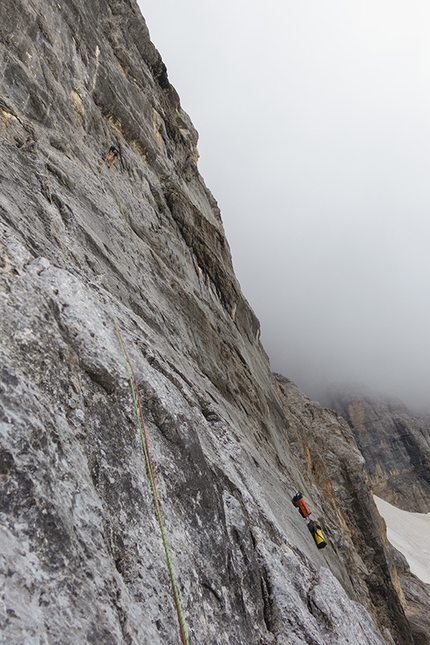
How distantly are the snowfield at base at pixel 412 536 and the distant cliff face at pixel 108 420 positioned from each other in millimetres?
42017

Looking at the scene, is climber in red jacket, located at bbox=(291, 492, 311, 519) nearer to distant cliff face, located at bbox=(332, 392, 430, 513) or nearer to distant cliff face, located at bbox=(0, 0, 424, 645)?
distant cliff face, located at bbox=(0, 0, 424, 645)

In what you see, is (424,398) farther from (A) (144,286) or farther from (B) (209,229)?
(A) (144,286)

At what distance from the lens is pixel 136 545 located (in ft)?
15.0

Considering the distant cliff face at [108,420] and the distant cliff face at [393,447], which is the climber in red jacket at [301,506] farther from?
the distant cliff face at [393,447]

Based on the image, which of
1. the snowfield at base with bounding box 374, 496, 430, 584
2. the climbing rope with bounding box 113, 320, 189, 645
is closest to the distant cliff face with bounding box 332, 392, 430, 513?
the snowfield at base with bounding box 374, 496, 430, 584

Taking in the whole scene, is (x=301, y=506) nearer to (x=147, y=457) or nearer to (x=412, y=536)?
(x=147, y=457)

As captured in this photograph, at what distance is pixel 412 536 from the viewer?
66.2m

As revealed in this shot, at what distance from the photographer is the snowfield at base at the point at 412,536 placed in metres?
51.4

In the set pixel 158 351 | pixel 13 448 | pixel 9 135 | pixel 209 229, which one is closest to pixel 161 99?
pixel 209 229

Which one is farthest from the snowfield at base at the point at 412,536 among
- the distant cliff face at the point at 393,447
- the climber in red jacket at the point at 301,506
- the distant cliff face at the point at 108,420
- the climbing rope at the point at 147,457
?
the climbing rope at the point at 147,457

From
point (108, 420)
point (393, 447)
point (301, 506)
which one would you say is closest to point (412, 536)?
point (393, 447)

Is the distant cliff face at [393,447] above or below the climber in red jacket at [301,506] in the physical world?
below

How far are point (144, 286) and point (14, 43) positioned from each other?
30.9 feet

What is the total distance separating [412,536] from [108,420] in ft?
262
